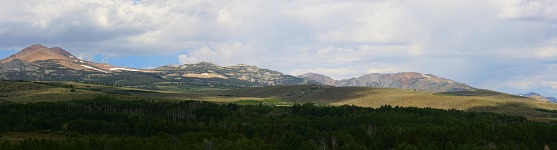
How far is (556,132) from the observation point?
16650cm

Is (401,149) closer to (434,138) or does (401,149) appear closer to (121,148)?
(434,138)

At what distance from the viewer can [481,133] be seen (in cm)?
16862

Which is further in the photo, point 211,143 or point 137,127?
point 137,127

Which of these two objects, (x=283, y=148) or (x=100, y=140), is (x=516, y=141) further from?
(x=100, y=140)

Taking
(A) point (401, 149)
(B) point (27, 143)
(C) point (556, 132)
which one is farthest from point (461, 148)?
(B) point (27, 143)

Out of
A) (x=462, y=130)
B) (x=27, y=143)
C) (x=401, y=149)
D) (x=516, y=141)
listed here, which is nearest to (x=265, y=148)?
(x=401, y=149)

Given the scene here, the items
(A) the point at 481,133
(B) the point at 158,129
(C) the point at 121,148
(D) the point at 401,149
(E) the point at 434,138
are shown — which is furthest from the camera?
(B) the point at 158,129

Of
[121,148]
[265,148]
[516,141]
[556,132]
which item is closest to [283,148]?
[265,148]

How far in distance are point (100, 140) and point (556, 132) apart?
419ft

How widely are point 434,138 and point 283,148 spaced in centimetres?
4513

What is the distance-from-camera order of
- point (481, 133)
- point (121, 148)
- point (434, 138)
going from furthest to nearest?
point (481, 133), point (434, 138), point (121, 148)

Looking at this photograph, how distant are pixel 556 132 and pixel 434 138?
3941 cm

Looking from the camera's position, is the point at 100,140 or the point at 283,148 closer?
the point at 100,140

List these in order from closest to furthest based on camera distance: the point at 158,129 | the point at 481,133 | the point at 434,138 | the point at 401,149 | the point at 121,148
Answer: the point at 121,148, the point at 401,149, the point at 434,138, the point at 481,133, the point at 158,129
